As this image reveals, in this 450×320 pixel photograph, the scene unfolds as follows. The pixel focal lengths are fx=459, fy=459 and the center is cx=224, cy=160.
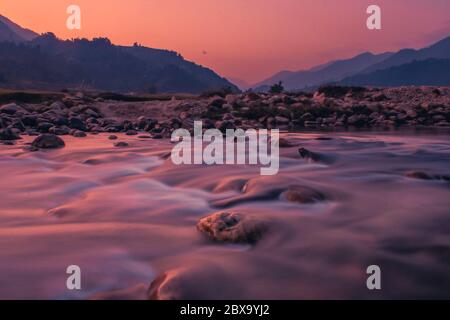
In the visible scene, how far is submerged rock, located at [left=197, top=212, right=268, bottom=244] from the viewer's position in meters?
4.39

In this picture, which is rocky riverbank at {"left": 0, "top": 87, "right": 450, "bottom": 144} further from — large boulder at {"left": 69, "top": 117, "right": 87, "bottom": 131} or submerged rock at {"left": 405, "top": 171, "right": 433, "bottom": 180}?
submerged rock at {"left": 405, "top": 171, "right": 433, "bottom": 180}

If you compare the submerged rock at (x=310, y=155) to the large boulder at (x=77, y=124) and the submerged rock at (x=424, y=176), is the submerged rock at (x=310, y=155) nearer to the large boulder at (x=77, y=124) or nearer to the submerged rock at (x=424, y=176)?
the submerged rock at (x=424, y=176)

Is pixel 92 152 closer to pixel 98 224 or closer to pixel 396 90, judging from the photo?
pixel 98 224

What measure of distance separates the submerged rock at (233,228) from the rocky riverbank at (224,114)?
508 inches

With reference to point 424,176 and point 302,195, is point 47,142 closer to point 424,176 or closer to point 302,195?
point 302,195

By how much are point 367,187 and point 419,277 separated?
139 inches

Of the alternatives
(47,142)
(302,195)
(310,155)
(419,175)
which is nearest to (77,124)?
(47,142)

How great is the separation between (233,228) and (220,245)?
0.26 metres

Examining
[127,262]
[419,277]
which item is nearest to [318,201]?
[419,277]

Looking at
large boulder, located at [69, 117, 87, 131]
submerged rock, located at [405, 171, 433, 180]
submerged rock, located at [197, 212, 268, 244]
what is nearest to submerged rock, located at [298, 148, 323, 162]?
submerged rock, located at [405, 171, 433, 180]

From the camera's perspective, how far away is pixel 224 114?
24.4 meters

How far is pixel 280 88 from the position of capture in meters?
50.4

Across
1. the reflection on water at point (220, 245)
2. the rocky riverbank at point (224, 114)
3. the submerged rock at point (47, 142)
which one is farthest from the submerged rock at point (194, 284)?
the rocky riverbank at point (224, 114)

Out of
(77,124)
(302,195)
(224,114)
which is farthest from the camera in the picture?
(224,114)
